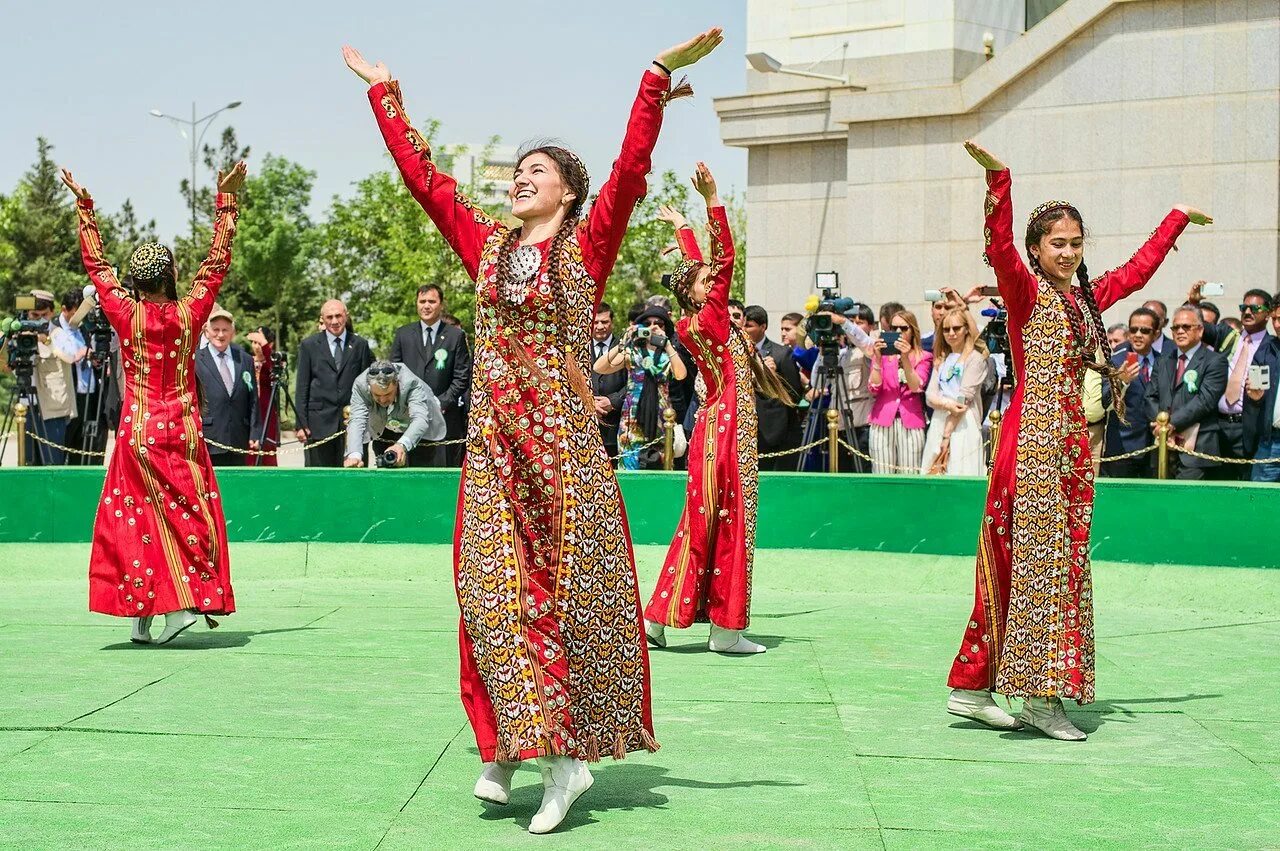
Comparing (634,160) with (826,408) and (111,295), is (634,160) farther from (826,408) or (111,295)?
(826,408)

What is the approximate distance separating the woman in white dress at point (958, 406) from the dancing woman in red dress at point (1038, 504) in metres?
5.41

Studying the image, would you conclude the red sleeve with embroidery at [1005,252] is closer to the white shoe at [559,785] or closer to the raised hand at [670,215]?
the raised hand at [670,215]

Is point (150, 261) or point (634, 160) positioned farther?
point (150, 261)

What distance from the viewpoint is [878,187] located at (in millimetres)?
20656

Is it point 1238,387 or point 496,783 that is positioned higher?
point 1238,387

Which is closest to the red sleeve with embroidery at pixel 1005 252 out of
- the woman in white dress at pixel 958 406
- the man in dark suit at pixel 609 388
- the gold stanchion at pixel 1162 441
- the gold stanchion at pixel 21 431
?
the gold stanchion at pixel 1162 441

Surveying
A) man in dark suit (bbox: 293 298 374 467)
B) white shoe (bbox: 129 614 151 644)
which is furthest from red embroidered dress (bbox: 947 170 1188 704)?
man in dark suit (bbox: 293 298 374 467)

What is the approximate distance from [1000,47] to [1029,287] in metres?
16.2

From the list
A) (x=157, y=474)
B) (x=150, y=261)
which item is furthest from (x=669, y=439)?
(x=150, y=261)

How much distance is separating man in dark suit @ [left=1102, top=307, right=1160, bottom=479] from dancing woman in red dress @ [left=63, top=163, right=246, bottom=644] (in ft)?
21.0

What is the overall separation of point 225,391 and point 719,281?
6584mm

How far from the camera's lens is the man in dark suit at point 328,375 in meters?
14.3

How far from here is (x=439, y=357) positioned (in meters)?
14.0

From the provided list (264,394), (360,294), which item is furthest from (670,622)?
(360,294)
